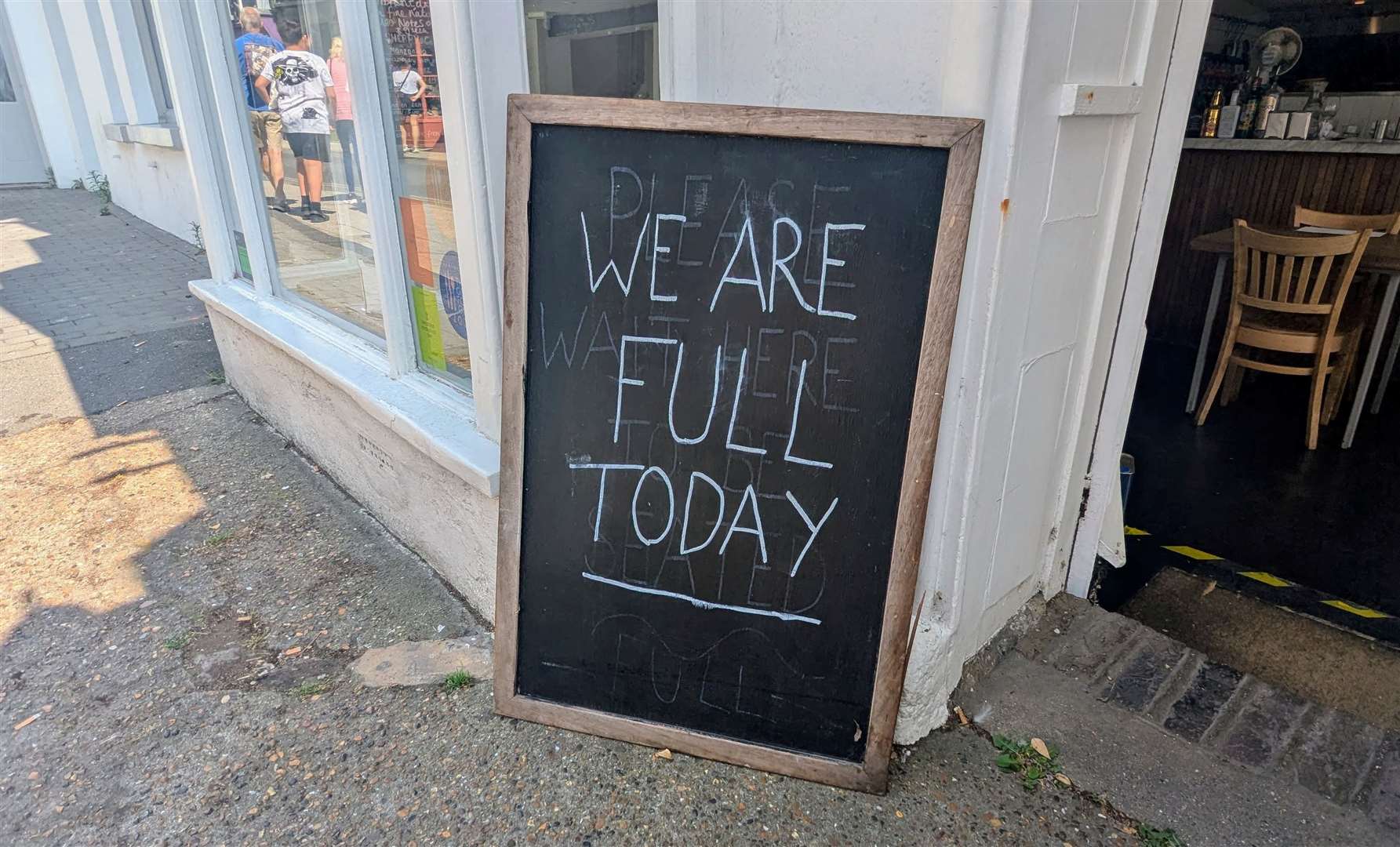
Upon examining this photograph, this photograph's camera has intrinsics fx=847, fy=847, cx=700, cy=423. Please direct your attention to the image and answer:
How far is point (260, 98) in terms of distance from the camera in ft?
12.7

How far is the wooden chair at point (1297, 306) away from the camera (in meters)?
3.99

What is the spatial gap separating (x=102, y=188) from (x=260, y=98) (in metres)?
8.58

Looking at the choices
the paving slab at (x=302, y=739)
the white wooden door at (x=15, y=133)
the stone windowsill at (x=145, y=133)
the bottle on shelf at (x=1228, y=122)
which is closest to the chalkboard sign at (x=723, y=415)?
the paving slab at (x=302, y=739)

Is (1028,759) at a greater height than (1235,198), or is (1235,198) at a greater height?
(1235,198)

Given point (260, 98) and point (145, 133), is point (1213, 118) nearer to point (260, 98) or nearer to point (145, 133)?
point (260, 98)

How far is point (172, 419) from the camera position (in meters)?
4.68

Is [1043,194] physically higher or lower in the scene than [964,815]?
higher

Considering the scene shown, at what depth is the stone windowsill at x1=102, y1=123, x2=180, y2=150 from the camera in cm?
792

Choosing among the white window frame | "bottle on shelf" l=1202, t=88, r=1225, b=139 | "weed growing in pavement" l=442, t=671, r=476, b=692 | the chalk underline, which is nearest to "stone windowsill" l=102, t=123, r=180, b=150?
the white window frame

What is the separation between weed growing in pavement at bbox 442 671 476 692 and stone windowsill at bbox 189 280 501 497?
23.0 inches

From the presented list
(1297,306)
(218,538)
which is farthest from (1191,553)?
(218,538)

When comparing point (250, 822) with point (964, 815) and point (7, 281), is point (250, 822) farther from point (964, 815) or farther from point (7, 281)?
point (7, 281)

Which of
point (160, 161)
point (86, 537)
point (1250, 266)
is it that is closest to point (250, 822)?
point (86, 537)

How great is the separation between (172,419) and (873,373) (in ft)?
14.2
